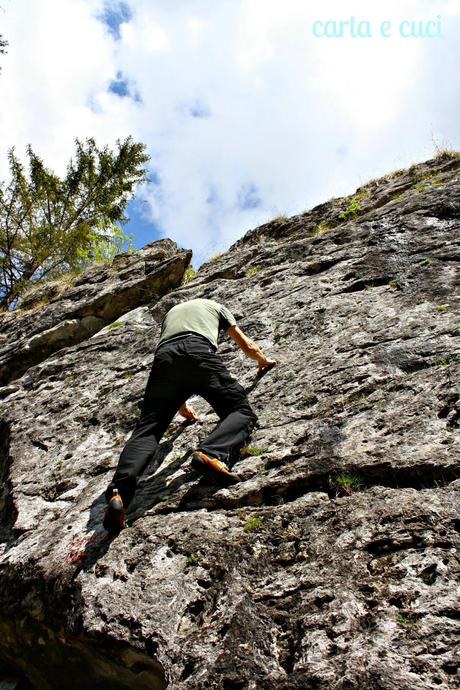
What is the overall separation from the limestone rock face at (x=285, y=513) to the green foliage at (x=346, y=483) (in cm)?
1

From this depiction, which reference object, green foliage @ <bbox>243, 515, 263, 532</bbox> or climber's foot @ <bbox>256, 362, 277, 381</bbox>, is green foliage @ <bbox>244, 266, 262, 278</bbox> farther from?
green foliage @ <bbox>243, 515, 263, 532</bbox>

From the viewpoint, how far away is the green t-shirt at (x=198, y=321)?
508 cm

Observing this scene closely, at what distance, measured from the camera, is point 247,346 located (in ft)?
18.1

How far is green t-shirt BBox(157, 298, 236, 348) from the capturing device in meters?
5.08

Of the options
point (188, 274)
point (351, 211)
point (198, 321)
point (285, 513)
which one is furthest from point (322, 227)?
point (285, 513)

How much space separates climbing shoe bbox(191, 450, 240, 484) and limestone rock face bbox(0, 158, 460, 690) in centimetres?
9

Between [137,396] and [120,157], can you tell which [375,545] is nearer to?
[137,396]

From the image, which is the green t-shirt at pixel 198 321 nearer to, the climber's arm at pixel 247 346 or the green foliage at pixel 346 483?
the climber's arm at pixel 247 346

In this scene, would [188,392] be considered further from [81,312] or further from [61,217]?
[61,217]

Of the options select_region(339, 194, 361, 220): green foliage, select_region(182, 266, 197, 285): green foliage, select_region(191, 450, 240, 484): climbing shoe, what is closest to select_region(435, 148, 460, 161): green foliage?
select_region(339, 194, 361, 220): green foliage

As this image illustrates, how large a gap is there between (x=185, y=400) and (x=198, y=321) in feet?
2.94

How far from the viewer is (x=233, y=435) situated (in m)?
4.34

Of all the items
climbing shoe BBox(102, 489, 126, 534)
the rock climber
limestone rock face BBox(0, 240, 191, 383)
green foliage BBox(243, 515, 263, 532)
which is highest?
limestone rock face BBox(0, 240, 191, 383)

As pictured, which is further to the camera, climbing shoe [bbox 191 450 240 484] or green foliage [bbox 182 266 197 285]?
green foliage [bbox 182 266 197 285]
